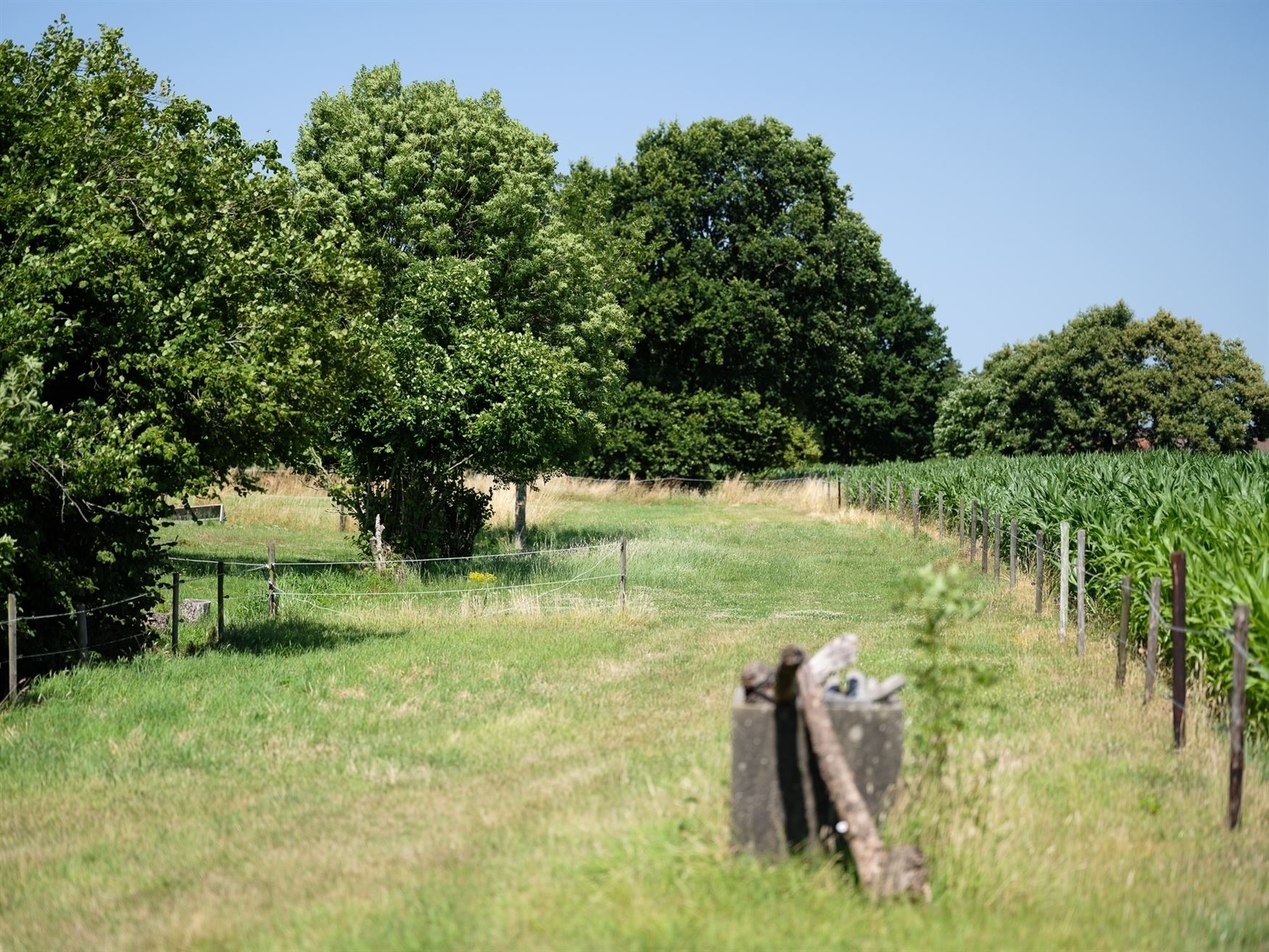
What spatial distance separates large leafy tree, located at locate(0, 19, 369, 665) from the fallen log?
1077 cm

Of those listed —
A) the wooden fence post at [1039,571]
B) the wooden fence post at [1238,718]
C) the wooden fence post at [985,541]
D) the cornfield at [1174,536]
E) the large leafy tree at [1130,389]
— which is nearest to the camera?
the wooden fence post at [1238,718]

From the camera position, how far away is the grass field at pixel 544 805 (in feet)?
20.5

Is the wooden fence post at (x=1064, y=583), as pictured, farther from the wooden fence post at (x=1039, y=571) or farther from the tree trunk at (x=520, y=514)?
the tree trunk at (x=520, y=514)

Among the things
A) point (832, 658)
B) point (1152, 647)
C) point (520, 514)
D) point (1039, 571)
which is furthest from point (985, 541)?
point (832, 658)

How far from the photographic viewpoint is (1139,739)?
10.5 metres

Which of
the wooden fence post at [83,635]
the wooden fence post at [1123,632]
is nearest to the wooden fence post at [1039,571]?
the wooden fence post at [1123,632]

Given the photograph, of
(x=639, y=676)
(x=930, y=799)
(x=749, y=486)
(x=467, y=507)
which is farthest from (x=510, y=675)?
(x=749, y=486)

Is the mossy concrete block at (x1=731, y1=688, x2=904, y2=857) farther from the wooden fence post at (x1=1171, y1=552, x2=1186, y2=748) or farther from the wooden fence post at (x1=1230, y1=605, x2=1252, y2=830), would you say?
the wooden fence post at (x1=1171, y1=552, x2=1186, y2=748)

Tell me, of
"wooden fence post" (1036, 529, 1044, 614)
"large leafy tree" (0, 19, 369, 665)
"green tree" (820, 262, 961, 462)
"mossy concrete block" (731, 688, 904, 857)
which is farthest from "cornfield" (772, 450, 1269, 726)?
"green tree" (820, 262, 961, 462)

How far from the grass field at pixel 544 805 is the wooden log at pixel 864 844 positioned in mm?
164

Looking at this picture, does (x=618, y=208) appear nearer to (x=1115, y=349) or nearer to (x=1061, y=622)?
(x=1115, y=349)

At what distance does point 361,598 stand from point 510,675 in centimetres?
800

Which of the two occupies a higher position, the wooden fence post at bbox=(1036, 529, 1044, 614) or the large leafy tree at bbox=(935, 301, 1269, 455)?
the large leafy tree at bbox=(935, 301, 1269, 455)

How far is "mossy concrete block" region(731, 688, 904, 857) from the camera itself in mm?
6633
